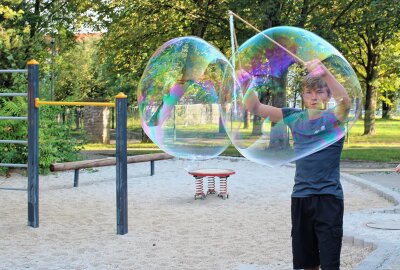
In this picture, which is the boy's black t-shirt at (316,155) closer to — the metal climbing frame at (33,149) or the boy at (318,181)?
the boy at (318,181)

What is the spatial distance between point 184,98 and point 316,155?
2852 millimetres

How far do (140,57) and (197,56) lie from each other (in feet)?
66.3

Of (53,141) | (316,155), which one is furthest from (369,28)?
(316,155)

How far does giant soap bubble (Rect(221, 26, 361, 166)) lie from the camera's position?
173 inches

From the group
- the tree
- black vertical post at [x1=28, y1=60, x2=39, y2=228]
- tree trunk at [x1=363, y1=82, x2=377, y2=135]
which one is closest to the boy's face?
black vertical post at [x1=28, y1=60, x2=39, y2=228]

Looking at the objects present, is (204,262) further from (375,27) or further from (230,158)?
(375,27)

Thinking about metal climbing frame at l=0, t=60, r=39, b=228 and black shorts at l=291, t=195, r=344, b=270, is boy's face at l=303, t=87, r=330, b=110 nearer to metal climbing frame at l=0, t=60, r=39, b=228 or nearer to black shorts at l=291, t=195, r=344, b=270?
black shorts at l=291, t=195, r=344, b=270

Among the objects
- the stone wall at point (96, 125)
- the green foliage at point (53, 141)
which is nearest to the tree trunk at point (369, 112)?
the stone wall at point (96, 125)

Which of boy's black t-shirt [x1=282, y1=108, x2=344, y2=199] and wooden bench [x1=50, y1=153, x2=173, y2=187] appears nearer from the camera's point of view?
boy's black t-shirt [x1=282, y1=108, x2=344, y2=199]

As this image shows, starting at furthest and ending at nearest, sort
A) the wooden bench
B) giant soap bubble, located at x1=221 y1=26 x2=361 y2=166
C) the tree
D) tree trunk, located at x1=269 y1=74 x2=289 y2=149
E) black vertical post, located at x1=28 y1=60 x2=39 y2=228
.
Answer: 1. the tree
2. the wooden bench
3. black vertical post, located at x1=28 y1=60 x2=39 y2=228
4. tree trunk, located at x1=269 y1=74 x2=289 y2=149
5. giant soap bubble, located at x1=221 y1=26 x2=361 y2=166

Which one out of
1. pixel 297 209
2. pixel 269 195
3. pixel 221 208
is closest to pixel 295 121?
pixel 297 209

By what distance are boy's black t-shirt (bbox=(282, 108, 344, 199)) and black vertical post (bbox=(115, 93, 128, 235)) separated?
3856 millimetres

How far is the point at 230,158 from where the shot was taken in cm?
1900

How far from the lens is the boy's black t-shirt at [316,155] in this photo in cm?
422
